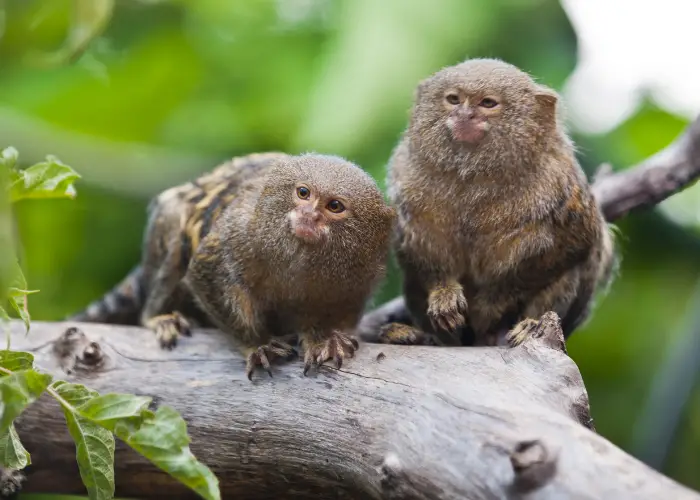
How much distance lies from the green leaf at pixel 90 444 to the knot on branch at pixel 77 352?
98 cm

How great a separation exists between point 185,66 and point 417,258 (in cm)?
362

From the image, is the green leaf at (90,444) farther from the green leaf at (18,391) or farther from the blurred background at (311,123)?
the blurred background at (311,123)

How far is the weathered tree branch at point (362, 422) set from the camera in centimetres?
198

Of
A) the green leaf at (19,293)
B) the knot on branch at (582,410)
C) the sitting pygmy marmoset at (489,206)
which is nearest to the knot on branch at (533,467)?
the knot on branch at (582,410)

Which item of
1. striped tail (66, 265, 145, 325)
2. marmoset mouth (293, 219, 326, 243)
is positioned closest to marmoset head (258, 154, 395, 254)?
marmoset mouth (293, 219, 326, 243)

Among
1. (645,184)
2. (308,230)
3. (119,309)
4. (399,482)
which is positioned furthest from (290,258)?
(645,184)

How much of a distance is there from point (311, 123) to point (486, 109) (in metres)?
2.42

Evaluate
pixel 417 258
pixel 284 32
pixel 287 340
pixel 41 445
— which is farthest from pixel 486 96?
pixel 284 32

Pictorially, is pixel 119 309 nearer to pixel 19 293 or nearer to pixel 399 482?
pixel 19 293

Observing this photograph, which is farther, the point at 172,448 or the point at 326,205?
the point at 326,205

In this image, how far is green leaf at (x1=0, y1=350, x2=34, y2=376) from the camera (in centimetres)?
222

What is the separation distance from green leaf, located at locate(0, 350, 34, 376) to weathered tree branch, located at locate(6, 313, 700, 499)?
0.87 metres

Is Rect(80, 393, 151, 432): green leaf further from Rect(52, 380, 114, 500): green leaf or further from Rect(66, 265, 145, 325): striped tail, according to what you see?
Rect(66, 265, 145, 325): striped tail

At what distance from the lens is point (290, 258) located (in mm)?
3029
